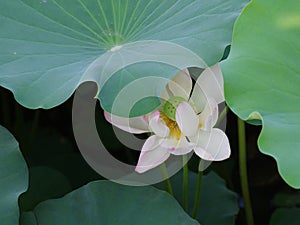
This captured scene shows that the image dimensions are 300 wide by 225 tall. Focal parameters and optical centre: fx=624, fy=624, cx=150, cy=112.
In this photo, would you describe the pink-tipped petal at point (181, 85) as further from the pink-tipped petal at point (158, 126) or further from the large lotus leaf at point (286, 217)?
the large lotus leaf at point (286, 217)

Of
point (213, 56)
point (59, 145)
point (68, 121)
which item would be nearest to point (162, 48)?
point (213, 56)

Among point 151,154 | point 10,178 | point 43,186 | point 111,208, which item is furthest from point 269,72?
point 43,186

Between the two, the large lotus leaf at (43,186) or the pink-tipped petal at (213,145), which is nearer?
the pink-tipped petal at (213,145)

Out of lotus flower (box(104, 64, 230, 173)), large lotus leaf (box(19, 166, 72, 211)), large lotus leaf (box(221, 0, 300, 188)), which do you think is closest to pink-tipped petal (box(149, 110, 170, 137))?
lotus flower (box(104, 64, 230, 173))

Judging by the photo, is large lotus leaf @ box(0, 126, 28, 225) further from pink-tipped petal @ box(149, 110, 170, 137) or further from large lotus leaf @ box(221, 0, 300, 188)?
large lotus leaf @ box(221, 0, 300, 188)

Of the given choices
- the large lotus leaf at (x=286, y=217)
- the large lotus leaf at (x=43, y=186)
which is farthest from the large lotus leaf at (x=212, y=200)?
the large lotus leaf at (x=43, y=186)

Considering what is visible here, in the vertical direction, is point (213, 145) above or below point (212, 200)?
above

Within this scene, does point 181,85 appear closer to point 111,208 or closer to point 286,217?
point 111,208
